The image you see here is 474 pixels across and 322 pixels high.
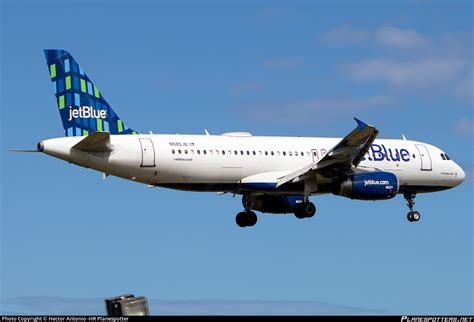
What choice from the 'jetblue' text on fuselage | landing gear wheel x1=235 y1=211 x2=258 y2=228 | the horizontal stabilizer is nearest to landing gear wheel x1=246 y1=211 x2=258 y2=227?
landing gear wheel x1=235 y1=211 x2=258 y2=228

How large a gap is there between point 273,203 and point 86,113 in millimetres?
11026

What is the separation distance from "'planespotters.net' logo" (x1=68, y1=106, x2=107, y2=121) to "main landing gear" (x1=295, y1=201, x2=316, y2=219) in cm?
1029

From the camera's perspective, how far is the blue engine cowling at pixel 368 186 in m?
51.5

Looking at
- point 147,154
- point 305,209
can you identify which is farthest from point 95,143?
point 305,209

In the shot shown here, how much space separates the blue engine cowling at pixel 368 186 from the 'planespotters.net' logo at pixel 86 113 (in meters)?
11.7

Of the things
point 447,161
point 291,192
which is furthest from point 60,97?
point 447,161

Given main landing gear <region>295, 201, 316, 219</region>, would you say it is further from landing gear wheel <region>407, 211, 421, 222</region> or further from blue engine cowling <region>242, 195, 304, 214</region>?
landing gear wheel <region>407, 211, 421, 222</region>

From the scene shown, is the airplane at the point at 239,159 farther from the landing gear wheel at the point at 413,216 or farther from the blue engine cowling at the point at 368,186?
the landing gear wheel at the point at 413,216

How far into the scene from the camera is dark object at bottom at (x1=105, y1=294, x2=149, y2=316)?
22859 mm

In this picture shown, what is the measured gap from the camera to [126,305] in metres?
23.0

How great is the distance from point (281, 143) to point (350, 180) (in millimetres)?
4088

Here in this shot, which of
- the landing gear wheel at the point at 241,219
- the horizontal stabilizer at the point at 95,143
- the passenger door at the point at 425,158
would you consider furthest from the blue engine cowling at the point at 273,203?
the horizontal stabilizer at the point at 95,143

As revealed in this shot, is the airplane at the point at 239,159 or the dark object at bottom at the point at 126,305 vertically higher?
the airplane at the point at 239,159

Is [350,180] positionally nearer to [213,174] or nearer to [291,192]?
[291,192]
